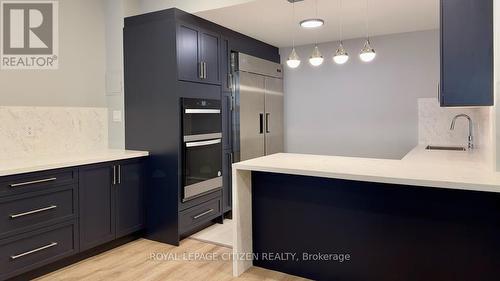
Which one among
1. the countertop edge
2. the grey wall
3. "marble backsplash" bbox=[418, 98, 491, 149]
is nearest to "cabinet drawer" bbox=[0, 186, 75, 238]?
the countertop edge

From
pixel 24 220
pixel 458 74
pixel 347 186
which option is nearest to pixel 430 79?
pixel 458 74

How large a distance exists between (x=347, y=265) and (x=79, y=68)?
120 inches

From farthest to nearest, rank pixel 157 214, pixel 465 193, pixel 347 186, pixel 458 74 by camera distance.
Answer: pixel 157 214 → pixel 347 186 → pixel 458 74 → pixel 465 193

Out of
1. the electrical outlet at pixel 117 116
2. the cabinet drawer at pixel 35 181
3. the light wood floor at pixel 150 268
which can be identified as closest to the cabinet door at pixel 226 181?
the light wood floor at pixel 150 268

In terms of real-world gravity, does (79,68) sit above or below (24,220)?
above

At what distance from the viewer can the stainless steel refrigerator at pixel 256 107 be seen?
409cm

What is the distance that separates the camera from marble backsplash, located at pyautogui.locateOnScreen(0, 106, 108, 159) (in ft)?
9.64

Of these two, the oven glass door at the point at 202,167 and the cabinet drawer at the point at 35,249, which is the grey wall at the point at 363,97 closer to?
the oven glass door at the point at 202,167

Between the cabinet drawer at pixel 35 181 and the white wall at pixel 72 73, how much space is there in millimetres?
885

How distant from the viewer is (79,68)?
3.49 metres

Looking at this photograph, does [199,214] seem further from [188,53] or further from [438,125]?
[438,125]

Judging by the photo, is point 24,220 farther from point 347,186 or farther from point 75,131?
point 347,186

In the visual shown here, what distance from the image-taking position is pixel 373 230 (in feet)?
7.55

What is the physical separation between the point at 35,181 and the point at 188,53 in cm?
171
